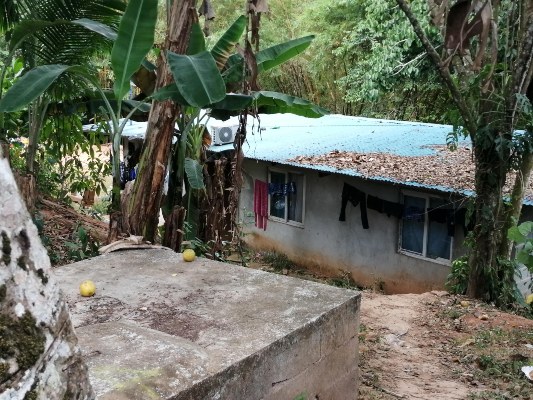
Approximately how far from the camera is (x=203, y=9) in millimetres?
6000

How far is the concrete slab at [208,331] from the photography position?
9.86 ft

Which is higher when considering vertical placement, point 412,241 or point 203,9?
point 203,9

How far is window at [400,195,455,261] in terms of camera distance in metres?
10.5

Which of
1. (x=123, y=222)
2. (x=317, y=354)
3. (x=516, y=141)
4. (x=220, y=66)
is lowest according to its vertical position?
(x=317, y=354)

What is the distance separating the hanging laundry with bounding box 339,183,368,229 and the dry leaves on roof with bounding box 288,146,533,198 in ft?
2.14

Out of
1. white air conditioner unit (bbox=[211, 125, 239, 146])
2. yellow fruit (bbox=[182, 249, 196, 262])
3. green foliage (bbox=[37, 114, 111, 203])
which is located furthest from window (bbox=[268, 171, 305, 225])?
yellow fruit (bbox=[182, 249, 196, 262])

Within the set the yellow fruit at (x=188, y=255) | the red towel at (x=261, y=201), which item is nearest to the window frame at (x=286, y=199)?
the red towel at (x=261, y=201)

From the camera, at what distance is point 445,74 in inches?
280

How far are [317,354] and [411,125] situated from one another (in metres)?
11.0

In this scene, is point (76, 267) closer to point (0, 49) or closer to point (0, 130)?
point (0, 130)

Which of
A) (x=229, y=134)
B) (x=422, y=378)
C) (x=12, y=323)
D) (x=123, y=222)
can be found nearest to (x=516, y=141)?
(x=422, y=378)

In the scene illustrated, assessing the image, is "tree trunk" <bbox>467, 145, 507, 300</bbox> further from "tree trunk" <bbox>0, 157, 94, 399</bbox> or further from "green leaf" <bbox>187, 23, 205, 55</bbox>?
"tree trunk" <bbox>0, 157, 94, 399</bbox>

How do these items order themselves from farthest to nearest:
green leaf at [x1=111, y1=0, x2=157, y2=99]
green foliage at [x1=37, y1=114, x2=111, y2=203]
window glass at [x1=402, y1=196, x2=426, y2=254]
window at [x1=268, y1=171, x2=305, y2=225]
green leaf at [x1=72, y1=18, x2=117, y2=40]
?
window at [x1=268, y1=171, x2=305, y2=225], window glass at [x1=402, y1=196, x2=426, y2=254], green foliage at [x1=37, y1=114, x2=111, y2=203], green leaf at [x1=72, y1=18, x2=117, y2=40], green leaf at [x1=111, y1=0, x2=157, y2=99]

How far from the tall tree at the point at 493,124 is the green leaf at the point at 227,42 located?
2.05m
